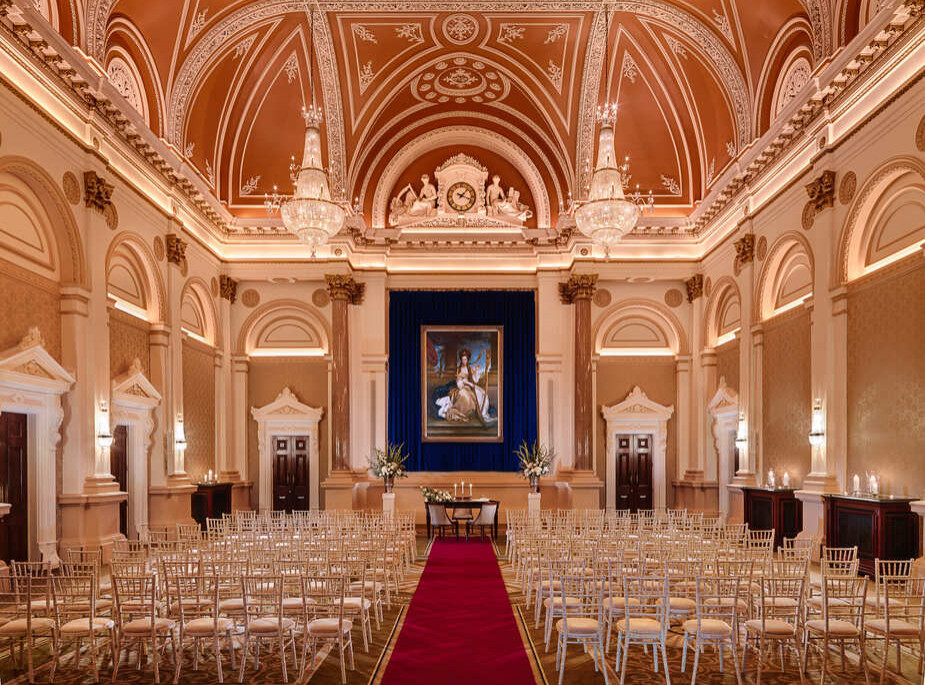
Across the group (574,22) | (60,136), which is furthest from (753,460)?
(60,136)

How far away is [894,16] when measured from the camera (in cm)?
1141

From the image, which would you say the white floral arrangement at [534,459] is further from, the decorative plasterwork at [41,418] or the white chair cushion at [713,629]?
the white chair cushion at [713,629]

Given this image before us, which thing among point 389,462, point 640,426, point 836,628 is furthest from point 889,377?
point 389,462

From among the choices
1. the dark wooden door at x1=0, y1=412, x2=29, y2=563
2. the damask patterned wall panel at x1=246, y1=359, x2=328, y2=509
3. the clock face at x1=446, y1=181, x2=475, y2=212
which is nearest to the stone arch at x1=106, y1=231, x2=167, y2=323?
the dark wooden door at x1=0, y1=412, x2=29, y2=563

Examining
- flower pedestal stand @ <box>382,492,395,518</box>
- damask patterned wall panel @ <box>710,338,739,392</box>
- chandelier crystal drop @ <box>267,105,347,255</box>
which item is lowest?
flower pedestal stand @ <box>382,492,395,518</box>

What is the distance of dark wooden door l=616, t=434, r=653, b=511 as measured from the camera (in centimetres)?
2420

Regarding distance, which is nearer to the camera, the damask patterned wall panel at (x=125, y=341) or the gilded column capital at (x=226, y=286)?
the damask patterned wall panel at (x=125, y=341)

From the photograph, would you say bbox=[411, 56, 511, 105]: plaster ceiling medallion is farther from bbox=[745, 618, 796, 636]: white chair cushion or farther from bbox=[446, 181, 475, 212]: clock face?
bbox=[745, 618, 796, 636]: white chair cushion

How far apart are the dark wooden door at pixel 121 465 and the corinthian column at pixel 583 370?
12189 millimetres

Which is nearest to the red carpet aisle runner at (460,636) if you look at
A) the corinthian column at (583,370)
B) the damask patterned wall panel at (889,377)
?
the damask patterned wall panel at (889,377)

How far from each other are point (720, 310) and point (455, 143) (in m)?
9.65

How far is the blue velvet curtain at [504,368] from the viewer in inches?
957

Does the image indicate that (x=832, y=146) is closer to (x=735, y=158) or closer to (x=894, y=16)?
(x=894, y=16)

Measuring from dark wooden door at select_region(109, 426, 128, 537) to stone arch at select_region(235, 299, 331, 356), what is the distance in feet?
24.5
